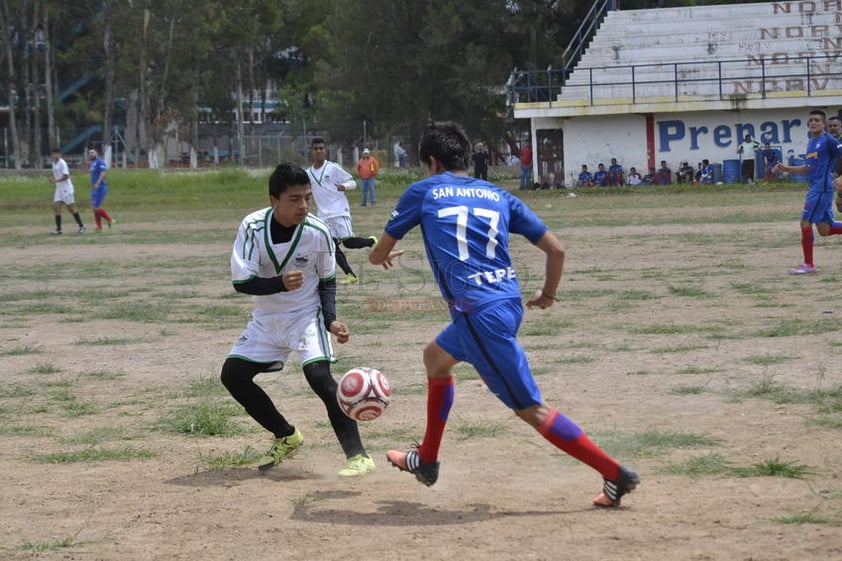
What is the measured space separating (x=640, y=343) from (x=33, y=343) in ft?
18.2

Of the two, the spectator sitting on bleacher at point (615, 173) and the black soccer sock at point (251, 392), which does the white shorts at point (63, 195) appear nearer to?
the spectator sitting on bleacher at point (615, 173)

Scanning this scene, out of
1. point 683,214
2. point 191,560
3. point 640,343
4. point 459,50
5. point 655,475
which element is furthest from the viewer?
point 459,50

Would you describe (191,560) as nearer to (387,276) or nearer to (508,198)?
Answer: (508,198)

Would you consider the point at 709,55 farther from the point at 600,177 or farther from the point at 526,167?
the point at 526,167

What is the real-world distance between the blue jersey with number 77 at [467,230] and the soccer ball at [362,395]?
0.87 meters

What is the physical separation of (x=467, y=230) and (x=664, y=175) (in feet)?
122

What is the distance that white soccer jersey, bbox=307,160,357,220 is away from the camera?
16.3m

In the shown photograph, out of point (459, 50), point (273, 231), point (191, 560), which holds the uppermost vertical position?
point (459, 50)

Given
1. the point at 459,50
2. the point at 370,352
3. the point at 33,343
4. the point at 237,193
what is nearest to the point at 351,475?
the point at 370,352

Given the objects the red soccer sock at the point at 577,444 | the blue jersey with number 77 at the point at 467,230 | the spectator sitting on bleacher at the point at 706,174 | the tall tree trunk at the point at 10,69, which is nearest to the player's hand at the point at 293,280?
the blue jersey with number 77 at the point at 467,230

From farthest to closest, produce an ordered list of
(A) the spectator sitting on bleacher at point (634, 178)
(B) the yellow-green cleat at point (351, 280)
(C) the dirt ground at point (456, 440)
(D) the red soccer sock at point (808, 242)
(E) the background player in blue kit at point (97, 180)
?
1. (A) the spectator sitting on bleacher at point (634, 178)
2. (E) the background player in blue kit at point (97, 180)
3. (B) the yellow-green cleat at point (351, 280)
4. (D) the red soccer sock at point (808, 242)
5. (C) the dirt ground at point (456, 440)

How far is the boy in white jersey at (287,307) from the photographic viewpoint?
6.52 metres

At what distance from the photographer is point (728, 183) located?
41.5 metres

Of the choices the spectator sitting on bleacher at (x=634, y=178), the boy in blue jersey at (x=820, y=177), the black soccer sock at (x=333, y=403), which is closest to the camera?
the black soccer sock at (x=333, y=403)
